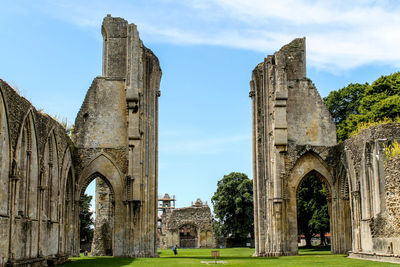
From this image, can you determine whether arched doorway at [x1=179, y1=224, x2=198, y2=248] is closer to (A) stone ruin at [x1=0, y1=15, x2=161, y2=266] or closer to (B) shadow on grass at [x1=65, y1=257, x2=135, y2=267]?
(A) stone ruin at [x1=0, y1=15, x2=161, y2=266]

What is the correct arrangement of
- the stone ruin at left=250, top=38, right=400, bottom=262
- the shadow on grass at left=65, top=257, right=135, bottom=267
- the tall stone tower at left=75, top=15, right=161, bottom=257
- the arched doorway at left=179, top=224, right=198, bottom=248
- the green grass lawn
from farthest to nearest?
the arched doorway at left=179, top=224, right=198, bottom=248 < the tall stone tower at left=75, top=15, right=161, bottom=257 < the stone ruin at left=250, top=38, right=400, bottom=262 < the shadow on grass at left=65, top=257, right=135, bottom=267 < the green grass lawn

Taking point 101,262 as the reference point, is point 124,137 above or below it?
above

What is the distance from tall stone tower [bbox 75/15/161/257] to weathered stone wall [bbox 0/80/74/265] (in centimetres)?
246

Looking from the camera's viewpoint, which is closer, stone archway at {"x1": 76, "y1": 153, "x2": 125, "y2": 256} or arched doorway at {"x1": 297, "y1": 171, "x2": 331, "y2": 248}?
stone archway at {"x1": 76, "y1": 153, "x2": 125, "y2": 256}

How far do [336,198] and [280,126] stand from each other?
4241 mm

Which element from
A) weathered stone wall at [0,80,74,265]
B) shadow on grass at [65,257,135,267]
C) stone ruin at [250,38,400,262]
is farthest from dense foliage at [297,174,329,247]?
weathered stone wall at [0,80,74,265]

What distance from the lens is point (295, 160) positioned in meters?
26.9

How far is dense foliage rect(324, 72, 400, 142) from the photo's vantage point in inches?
1200

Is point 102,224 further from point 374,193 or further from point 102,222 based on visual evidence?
point 374,193

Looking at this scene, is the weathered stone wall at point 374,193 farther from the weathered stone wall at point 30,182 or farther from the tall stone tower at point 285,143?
the weathered stone wall at point 30,182

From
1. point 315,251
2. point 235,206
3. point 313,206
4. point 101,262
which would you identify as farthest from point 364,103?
point 235,206

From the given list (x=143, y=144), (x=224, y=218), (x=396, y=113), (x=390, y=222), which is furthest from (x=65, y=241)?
(x=224, y=218)

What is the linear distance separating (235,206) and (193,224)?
20.6ft

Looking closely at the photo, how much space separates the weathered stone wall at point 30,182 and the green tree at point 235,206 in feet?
96.5
